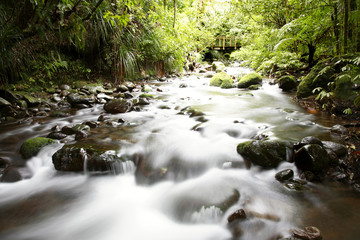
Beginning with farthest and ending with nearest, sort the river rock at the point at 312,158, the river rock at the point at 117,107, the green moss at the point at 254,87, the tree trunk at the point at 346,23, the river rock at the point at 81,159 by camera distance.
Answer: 1. the green moss at the point at 254,87
2. the river rock at the point at 117,107
3. the tree trunk at the point at 346,23
4. the river rock at the point at 81,159
5. the river rock at the point at 312,158

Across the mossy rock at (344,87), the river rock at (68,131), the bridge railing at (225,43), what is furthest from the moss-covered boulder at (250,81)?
the bridge railing at (225,43)

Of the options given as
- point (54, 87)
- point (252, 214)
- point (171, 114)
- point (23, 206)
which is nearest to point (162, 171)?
point (252, 214)

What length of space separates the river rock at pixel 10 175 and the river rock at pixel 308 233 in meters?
2.92

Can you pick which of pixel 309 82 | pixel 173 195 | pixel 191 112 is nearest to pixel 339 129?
pixel 309 82

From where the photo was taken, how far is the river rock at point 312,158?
7.47ft

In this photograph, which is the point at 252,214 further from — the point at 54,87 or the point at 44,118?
the point at 54,87

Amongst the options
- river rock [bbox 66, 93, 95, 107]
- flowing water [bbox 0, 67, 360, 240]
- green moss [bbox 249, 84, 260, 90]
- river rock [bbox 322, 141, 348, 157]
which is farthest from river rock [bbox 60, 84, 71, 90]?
river rock [bbox 322, 141, 348, 157]

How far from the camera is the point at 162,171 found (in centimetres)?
275

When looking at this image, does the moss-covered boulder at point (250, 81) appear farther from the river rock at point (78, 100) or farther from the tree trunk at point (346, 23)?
the river rock at point (78, 100)

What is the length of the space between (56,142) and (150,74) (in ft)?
24.2

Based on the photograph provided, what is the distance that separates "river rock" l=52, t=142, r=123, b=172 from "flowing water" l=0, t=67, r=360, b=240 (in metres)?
0.11

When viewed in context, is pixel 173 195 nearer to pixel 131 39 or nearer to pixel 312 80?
pixel 312 80

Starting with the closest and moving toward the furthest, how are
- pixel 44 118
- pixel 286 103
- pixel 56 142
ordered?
1. pixel 56 142
2. pixel 44 118
3. pixel 286 103

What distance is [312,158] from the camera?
2.28m
